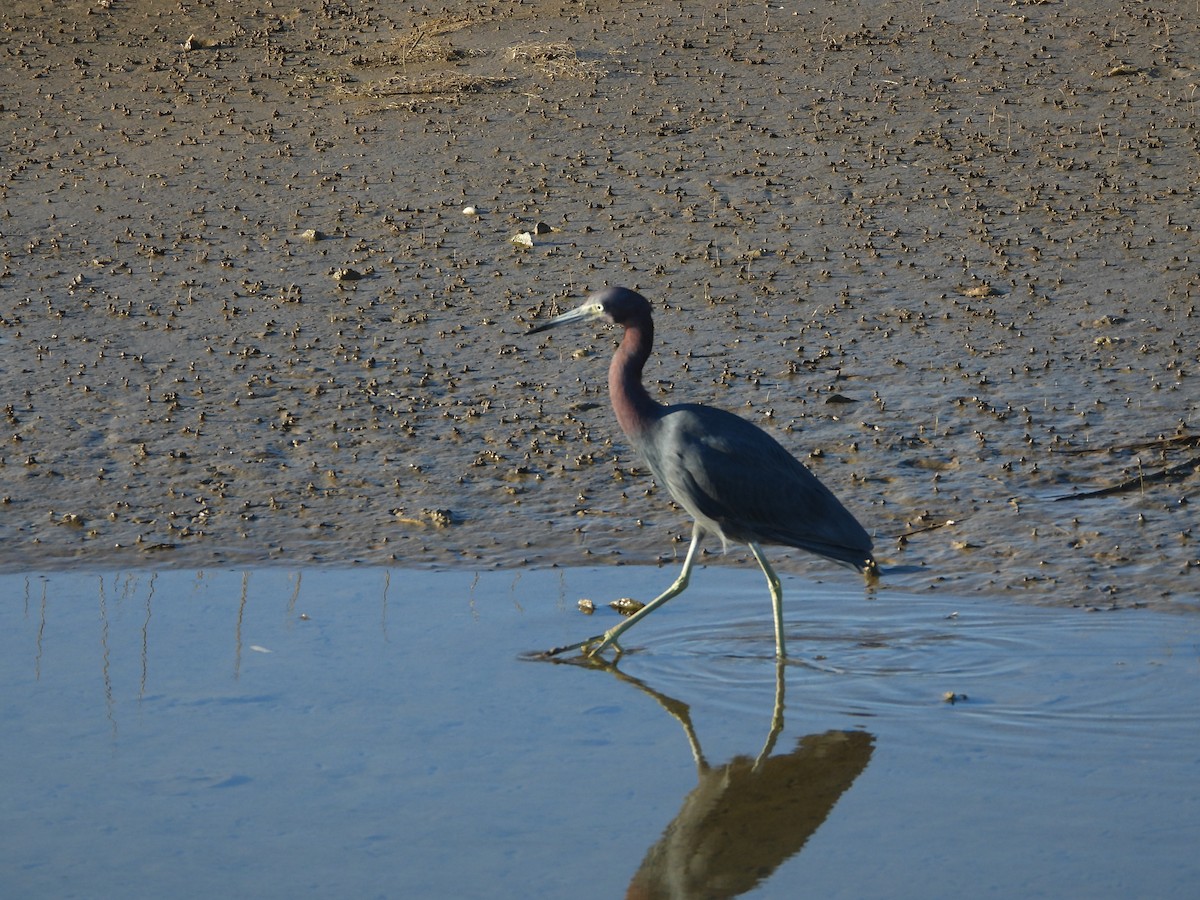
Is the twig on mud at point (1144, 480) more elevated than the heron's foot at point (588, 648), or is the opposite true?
the twig on mud at point (1144, 480)

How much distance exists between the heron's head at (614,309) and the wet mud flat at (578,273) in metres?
1.25

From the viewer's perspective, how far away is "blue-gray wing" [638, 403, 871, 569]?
6422mm

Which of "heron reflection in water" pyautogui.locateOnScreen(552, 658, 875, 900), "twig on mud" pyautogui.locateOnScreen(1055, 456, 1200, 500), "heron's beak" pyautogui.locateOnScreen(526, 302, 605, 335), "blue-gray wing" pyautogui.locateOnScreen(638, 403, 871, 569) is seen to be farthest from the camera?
"twig on mud" pyautogui.locateOnScreen(1055, 456, 1200, 500)

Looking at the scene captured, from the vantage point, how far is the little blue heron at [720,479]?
6.43m

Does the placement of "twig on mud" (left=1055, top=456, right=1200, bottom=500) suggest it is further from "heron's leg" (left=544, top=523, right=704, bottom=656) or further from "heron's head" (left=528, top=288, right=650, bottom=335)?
"heron's head" (left=528, top=288, right=650, bottom=335)

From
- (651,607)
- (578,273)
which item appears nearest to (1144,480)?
(651,607)

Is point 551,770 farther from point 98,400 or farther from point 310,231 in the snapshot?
point 310,231

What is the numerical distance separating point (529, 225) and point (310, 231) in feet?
4.75

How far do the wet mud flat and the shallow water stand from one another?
0.49m

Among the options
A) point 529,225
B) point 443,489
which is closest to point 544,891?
point 443,489

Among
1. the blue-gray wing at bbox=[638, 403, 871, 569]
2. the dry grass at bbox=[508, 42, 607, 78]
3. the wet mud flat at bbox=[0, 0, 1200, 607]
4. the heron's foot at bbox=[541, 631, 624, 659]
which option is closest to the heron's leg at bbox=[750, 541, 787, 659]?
the blue-gray wing at bbox=[638, 403, 871, 569]

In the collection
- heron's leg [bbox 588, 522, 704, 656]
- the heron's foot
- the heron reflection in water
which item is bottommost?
the heron reflection in water

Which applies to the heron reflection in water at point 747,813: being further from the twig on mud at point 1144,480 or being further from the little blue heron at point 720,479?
the twig on mud at point 1144,480

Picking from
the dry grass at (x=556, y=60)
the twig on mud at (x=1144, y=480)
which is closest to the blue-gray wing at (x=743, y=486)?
the twig on mud at (x=1144, y=480)
